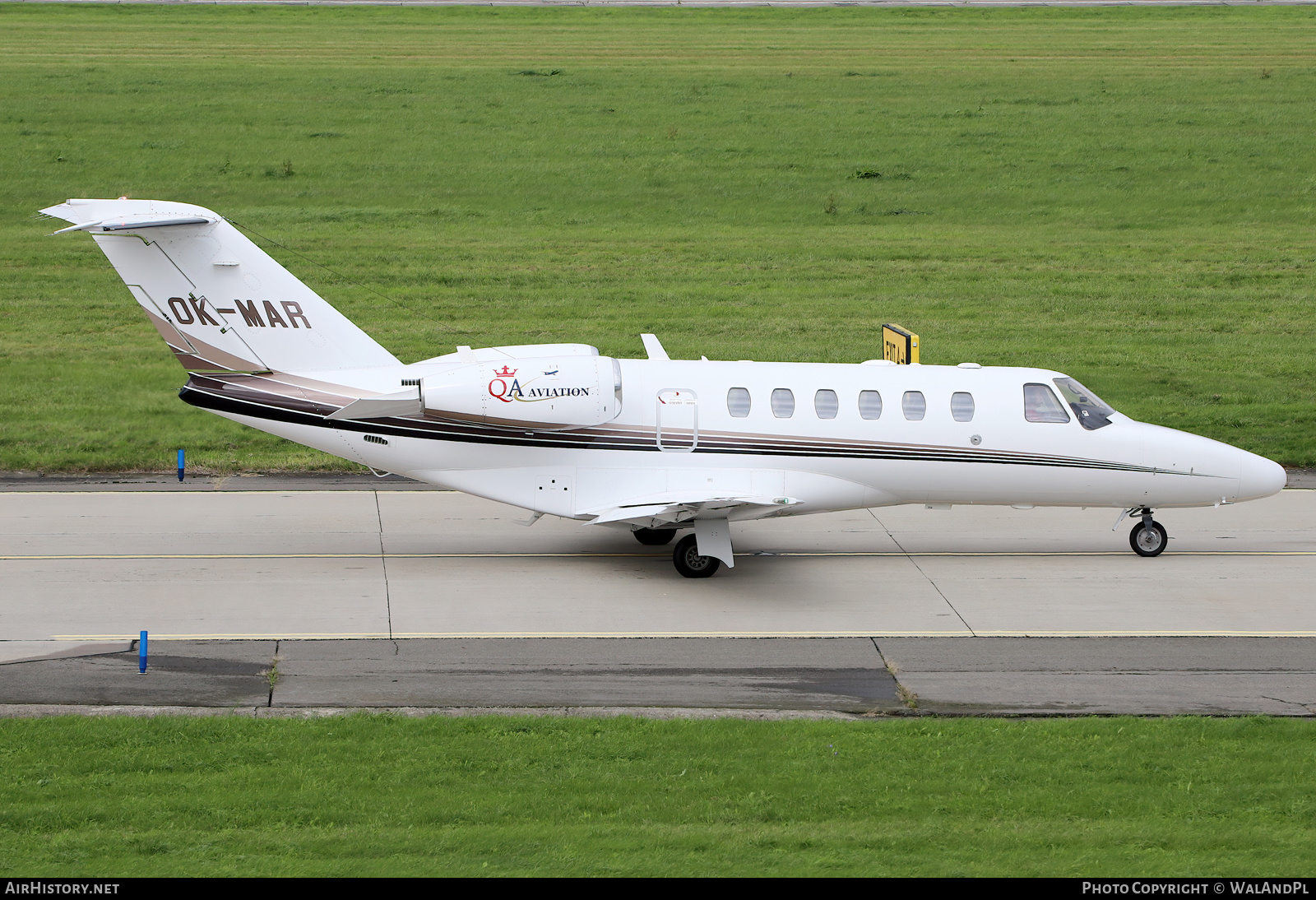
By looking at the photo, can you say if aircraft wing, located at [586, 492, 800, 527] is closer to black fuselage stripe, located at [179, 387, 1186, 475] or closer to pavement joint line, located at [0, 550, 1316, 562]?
black fuselage stripe, located at [179, 387, 1186, 475]

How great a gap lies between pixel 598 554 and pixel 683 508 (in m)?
2.47

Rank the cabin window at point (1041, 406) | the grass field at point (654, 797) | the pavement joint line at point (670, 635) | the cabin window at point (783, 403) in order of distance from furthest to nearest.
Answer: the cabin window at point (1041, 406)
the cabin window at point (783, 403)
the pavement joint line at point (670, 635)
the grass field at point (654, 797)

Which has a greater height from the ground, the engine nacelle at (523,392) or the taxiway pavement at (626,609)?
the engine nacelle at (523,392)

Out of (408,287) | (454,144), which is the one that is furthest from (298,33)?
(408,287)

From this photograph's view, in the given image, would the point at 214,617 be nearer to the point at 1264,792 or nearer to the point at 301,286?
the point at 301,286

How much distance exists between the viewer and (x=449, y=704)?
14.3 m

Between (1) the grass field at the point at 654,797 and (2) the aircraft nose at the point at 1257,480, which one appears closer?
(1) the grass field at the point at 654,797

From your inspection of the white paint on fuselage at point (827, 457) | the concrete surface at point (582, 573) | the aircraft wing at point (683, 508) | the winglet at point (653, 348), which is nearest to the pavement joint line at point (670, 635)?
the concrete surface at point (582, 573)

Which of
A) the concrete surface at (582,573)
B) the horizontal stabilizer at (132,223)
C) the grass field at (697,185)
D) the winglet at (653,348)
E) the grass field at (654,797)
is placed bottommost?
the grass field at (654,797)

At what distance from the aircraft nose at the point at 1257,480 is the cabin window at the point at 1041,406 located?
2766mm

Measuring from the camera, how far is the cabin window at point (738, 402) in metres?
19.0

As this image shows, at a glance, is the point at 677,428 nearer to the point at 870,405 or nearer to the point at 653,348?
the point at 653,348

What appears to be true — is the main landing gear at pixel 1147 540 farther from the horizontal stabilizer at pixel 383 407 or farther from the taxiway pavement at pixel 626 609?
the horizontal stabilizer at pixel 383 407
